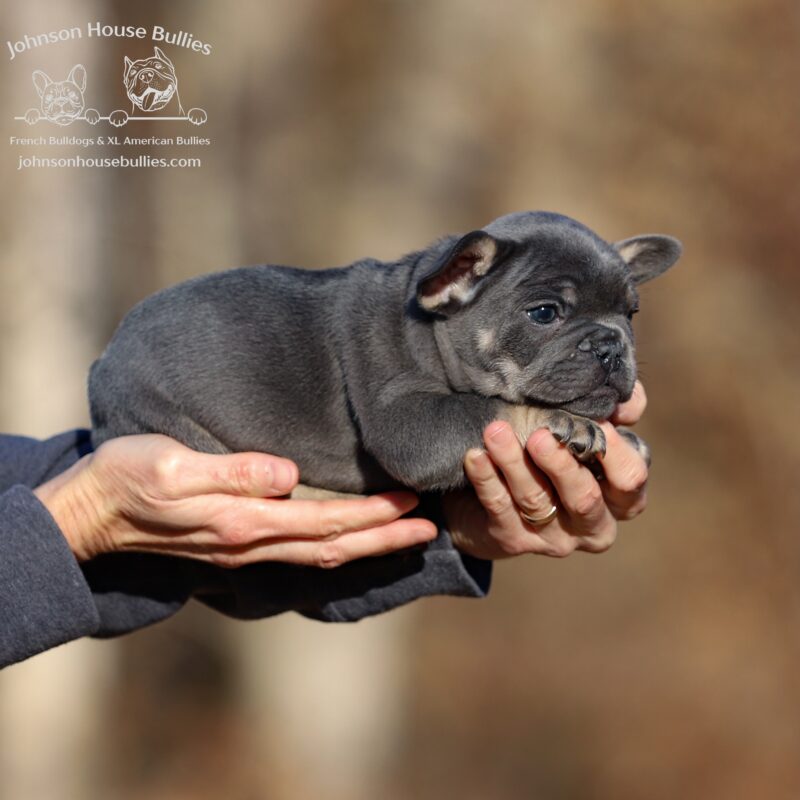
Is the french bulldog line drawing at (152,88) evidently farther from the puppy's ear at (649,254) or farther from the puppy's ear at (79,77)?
the puppy's ear at (649,254)

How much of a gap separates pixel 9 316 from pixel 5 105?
143 cm

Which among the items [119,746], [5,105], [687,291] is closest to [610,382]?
[687,291]

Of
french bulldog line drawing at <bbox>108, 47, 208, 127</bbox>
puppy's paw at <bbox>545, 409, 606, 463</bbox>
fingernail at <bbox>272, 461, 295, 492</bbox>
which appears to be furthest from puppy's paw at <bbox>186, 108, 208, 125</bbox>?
puppy's paw at <bbox>545, 409, 606, 463</bbox>

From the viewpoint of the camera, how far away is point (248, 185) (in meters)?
7.33

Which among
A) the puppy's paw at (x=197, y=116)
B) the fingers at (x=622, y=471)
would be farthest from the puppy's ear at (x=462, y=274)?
the puppy's paw at (x=197, y=116)

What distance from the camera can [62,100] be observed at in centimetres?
688

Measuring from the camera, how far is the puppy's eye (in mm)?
3021

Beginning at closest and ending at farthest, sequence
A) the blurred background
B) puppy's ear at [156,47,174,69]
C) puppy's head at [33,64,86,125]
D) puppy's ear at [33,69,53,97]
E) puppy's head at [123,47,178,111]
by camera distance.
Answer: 1. the blurred background
2. puppy's head at [123,47,178,111]
3. puppy's head at [33,64,86,125]
4. puppy's ear at [33,69,53,97]
5. puppy's ear at [156,47,174,69]

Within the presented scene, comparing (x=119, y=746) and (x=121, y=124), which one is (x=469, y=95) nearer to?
(x=121, y=124)

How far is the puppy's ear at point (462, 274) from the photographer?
9.59 ft

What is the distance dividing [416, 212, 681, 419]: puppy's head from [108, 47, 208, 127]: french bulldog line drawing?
155 inches

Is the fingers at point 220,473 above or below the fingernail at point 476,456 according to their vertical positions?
below

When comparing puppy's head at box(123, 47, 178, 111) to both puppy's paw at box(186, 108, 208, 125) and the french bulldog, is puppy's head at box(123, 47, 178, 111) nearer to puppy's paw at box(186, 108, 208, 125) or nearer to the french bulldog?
puppy's paw at box(186, 108, 208, 125)

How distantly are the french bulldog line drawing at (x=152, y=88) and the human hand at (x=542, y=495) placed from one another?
3.89 m
